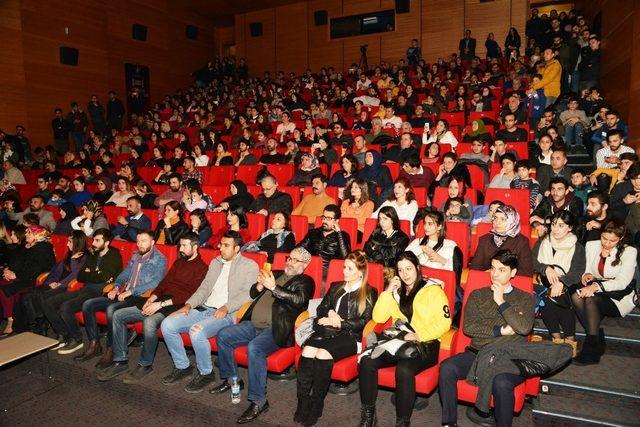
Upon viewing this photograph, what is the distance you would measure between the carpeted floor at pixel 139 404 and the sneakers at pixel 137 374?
43 millimetres

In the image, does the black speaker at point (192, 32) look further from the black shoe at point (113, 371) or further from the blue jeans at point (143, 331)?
the black shoe at point (113, 371)

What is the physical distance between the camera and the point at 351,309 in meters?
2.79

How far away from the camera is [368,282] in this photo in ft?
9.76

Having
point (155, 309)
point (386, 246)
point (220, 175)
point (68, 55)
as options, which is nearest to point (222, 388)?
point (155, 309)

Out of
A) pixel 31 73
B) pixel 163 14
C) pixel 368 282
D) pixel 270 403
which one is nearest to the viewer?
pixel 270 403

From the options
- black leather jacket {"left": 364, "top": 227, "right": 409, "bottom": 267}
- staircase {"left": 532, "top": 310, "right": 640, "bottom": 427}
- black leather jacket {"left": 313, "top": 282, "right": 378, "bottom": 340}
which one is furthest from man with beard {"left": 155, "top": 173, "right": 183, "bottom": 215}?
staircase {"left": 532, "top": 310, "right": 640, "bottom": 427}

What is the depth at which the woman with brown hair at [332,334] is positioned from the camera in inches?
100

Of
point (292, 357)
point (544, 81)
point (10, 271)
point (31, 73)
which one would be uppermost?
point (31, 73)

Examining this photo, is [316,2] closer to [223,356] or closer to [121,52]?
[121,52]

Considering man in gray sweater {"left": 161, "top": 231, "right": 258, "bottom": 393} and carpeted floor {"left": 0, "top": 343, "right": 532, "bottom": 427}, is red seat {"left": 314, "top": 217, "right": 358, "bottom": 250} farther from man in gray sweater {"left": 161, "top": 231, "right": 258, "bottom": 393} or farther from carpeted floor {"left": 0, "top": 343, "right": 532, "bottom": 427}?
carpeted floor {"left": 0, "top": 343, "right": 532, "bottom": 427}

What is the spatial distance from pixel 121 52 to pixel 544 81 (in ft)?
31.8

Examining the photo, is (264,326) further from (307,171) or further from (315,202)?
(307,171)

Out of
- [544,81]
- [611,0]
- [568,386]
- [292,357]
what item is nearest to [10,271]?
[292,357]

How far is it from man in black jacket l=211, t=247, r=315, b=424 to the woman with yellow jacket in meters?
0.53
